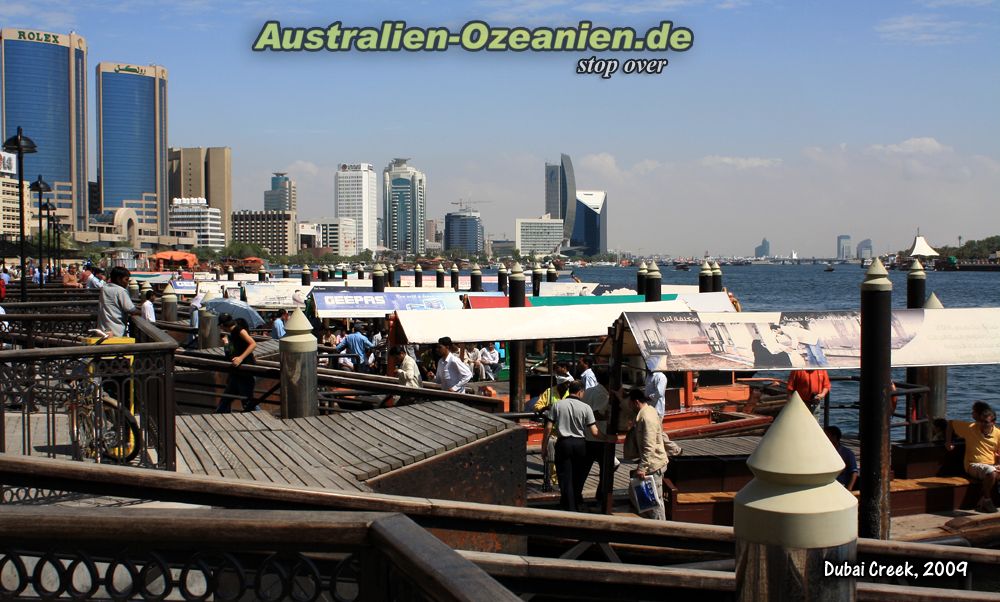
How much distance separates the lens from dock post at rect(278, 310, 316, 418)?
360 inches

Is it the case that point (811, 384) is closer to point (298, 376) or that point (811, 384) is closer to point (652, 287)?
point (298, 376)

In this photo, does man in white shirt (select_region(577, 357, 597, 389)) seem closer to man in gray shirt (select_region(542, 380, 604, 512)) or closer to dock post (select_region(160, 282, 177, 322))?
man in gray shirt (select_region(542, 380, 604, 512))

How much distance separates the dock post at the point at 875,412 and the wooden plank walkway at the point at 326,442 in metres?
4.05

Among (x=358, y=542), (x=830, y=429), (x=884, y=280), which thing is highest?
(x=884, y=280)

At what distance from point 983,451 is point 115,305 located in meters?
10.4

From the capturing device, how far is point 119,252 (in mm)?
117125

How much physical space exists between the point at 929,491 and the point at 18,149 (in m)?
18.7

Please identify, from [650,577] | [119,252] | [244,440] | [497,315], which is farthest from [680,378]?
[119,252]

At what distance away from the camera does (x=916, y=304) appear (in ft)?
52.9

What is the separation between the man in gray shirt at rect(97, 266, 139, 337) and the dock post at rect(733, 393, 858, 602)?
26.9ft

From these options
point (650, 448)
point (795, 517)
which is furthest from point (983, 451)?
point (795, 517)

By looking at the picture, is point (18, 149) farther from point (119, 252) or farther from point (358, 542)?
point (119, 252)

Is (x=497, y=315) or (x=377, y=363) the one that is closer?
(x=497, y=315)

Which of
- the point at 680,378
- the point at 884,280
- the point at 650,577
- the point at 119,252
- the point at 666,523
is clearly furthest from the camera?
the point at 119,252
